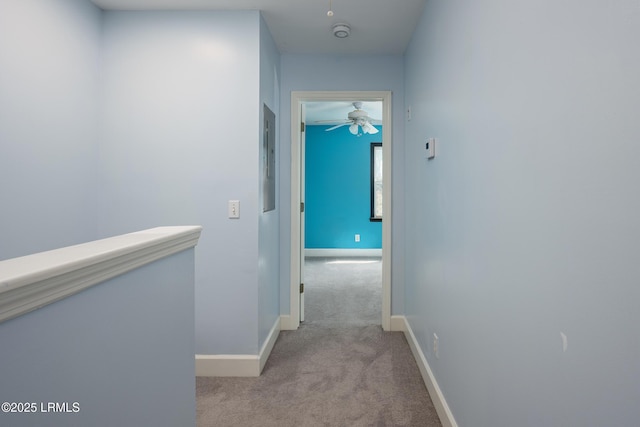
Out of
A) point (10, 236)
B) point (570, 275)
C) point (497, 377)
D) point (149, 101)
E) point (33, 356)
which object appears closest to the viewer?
point (33, 356)

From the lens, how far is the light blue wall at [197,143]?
2.54m

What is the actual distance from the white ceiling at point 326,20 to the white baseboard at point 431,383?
2274 millimetres

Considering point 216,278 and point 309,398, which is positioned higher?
point 216,278

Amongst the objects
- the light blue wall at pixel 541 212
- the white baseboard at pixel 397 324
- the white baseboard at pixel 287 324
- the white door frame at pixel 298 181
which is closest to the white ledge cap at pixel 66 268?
the light blue wall at pixel 541 212

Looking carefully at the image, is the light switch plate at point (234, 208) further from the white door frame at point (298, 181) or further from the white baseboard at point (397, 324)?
the white baseboard at point (397, 324)

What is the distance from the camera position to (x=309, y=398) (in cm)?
227

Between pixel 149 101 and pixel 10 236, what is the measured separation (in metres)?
1.17

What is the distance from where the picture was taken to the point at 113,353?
1.04 m

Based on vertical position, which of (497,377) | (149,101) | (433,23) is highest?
(433,23)

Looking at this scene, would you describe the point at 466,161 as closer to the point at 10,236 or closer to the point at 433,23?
the point at 433,23

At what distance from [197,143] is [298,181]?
1.05 m

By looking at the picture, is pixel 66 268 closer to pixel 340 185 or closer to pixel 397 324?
pixel 397 324

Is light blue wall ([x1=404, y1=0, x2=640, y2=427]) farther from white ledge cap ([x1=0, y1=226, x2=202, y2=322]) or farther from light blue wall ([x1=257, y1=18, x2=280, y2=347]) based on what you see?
light blue wall ([x1=257, y1=18, x2=280, y2=347])

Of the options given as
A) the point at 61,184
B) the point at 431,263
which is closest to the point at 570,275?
the point at 431,263
